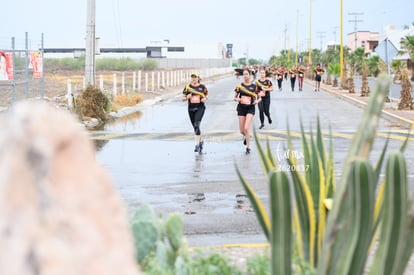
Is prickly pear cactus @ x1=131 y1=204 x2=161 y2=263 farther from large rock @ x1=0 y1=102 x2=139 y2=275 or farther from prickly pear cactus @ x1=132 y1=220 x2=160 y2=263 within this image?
large rock @ x1=0 y1=102 x2=139 y2=275

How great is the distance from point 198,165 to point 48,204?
510 inches

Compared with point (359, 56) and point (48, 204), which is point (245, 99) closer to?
point (48, 204)

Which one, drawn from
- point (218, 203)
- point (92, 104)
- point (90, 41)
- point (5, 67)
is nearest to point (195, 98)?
point (5, 67)

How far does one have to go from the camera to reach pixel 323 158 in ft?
16.4

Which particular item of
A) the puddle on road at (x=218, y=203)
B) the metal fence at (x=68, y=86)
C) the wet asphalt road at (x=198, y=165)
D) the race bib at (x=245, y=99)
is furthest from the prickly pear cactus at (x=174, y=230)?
the metal fence at (x=68, y=86)

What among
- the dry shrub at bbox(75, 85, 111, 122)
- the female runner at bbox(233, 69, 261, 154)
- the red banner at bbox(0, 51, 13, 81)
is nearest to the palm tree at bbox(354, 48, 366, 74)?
the dry shrub at bbox(75, 85, 111, 122)

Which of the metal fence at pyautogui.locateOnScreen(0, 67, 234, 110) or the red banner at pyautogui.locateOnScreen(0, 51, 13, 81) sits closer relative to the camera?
the red banner at pyautogui.locateOnScreen(0, 51, 13, 81)

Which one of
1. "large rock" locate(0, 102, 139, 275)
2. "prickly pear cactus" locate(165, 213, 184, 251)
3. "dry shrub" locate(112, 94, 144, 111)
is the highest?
"large rock" locate(0, 102, 139, 275)

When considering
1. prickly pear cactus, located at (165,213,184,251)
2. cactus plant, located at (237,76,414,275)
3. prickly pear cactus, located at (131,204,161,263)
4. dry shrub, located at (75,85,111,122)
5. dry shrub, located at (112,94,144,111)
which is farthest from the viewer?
dry shrub, located at (112,94,144,111)

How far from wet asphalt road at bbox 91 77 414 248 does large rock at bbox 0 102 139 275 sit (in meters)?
2.48

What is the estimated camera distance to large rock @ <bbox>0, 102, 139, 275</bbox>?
1822 millimetres

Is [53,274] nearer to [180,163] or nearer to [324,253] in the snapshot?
[324,253]

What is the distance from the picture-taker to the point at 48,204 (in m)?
1.88

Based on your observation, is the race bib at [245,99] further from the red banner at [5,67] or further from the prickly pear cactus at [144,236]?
the prickly pear cactus at [144,236]
